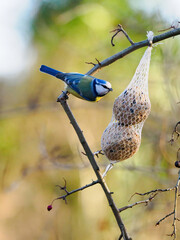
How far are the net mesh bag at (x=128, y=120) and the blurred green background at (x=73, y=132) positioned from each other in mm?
1257

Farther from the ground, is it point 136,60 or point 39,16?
point 39,16

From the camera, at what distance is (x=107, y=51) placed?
5.31 metres

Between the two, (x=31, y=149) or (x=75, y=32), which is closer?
(x=75, y=32)

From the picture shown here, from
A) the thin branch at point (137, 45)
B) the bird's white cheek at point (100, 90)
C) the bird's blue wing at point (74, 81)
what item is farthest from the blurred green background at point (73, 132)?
the thin branch at point (137, 45)

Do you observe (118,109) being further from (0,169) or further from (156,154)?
(0,169)

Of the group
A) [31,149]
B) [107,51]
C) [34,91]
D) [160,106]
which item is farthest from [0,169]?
[160,106]

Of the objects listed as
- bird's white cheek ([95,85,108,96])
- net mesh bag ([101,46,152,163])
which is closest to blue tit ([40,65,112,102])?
bird's white cheek ([95,85,108,96])

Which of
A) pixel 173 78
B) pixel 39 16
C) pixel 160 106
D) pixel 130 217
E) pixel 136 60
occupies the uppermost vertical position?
pixel 39 16

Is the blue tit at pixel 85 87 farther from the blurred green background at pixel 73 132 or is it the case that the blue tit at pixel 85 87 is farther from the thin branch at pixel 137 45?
the blurred green background at pixel 73 132

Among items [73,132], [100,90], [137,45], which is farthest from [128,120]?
[73,132]

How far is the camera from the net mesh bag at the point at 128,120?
238 centimetres

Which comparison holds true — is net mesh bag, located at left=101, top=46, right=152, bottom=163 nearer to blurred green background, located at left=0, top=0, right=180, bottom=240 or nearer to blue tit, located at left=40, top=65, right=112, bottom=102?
blue tit, located at left=40, top=65, right=112, bottom=102

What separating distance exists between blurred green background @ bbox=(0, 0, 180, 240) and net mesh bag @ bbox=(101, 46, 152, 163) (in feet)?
4.12

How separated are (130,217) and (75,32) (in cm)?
408
